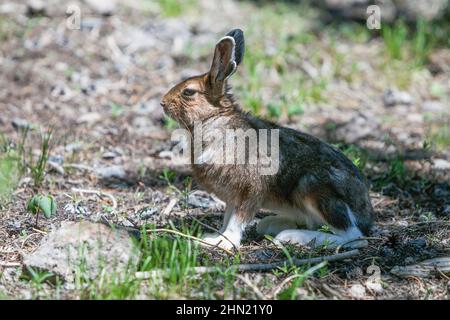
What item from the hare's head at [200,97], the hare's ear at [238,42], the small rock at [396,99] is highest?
the hare's ear at [238,42]

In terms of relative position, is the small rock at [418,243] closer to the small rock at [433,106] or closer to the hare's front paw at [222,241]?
the hare's front paw at [222,241]

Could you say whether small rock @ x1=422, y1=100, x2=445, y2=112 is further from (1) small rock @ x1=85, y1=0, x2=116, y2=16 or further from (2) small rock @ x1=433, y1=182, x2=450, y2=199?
(1) small rock @ x1=85, y1=0, x2=116, y2=16

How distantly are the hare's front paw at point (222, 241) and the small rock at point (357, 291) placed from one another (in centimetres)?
90

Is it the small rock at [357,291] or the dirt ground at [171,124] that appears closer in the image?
the small rock at [357,291]

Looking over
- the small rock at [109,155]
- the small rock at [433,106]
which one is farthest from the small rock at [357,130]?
the small rock at [109,155]

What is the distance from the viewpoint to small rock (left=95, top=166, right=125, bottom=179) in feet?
20.9

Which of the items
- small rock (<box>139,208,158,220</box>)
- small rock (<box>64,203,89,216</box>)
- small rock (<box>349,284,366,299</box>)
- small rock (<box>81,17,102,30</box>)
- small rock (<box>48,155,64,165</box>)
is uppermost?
small rock (<box>81,17,102,30</box>)

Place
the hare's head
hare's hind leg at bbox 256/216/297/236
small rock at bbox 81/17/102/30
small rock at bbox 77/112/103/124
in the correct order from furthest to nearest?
1. small rock at bbox 81/17/102/30
2. small rock at bbox 77/112/103/124
3. hare's hind leg at bbox 256/216/297/236
4. the hare's head

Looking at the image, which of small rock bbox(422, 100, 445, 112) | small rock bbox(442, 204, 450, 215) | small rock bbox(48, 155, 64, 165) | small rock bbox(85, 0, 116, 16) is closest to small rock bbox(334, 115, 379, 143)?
small rock bbox(422, 100, 445, 112)

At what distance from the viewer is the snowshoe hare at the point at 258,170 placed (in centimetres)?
494

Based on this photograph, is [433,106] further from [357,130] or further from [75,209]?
[75,209]

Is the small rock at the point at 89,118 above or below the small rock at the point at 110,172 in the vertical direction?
above

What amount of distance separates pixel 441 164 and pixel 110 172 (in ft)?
10.0

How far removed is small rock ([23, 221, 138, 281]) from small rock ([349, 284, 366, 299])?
1262 mm
